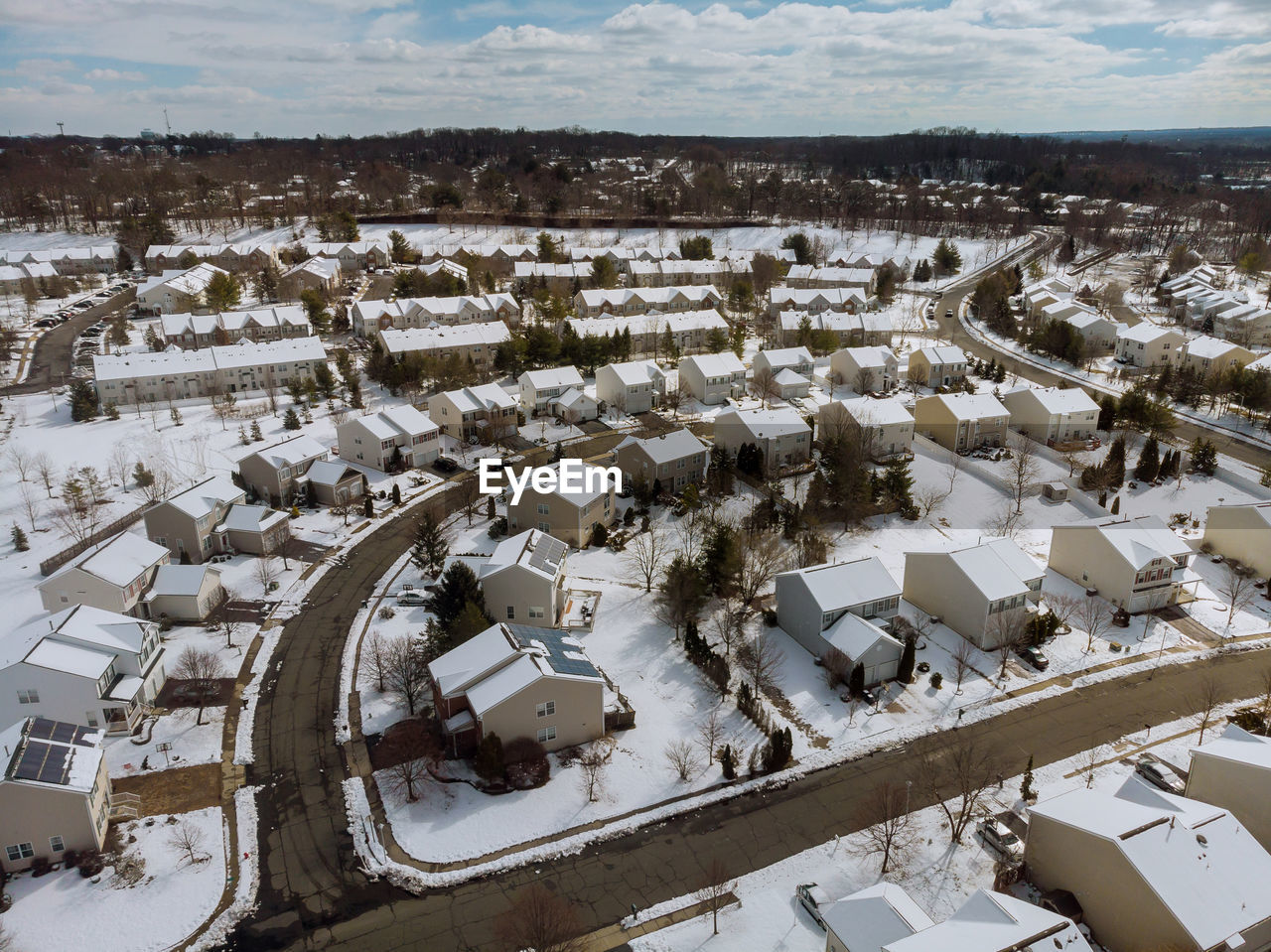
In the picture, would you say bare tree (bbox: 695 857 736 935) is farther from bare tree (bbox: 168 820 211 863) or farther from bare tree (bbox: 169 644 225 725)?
bare tree (bbox: 169 644 225 725)

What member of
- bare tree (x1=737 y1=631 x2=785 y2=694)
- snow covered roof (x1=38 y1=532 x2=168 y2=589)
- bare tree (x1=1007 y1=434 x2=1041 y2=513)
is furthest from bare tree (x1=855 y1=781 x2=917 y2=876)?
snow covered roof (x1=38 y1=532 x2=168 y2=589)

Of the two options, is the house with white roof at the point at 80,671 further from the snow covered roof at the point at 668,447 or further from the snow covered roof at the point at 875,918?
the snow covered roof at the point at 668,447

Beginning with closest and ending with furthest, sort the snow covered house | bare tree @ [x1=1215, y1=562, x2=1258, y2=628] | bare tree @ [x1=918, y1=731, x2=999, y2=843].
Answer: the snow covered house
bare tree @ [x1=918, y1=731, x2=999, y2=843]
bare tree @ [x1=1215, y1=562, x2=1258, y2=628]

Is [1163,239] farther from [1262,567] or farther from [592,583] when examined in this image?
[592,583]

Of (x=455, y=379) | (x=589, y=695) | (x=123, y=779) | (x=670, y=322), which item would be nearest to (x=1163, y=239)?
(x=670, y=322)

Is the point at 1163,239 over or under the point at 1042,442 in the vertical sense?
over

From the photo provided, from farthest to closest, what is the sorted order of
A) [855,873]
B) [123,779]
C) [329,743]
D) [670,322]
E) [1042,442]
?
[670,322], [1042,442], [329,743], [123,779], [855,873]

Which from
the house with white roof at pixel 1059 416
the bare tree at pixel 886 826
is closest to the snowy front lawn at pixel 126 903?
the bare tree at pixel 886 826

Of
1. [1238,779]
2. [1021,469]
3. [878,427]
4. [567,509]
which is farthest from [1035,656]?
[878,427]
